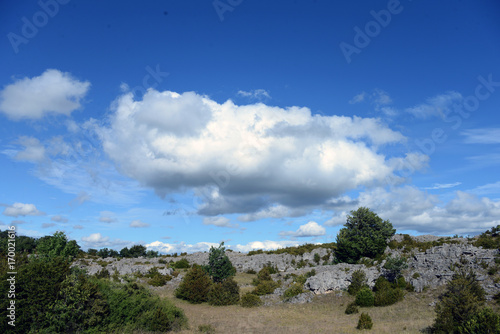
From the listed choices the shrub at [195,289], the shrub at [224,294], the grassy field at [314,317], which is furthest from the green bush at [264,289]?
the shrub at [195,289]

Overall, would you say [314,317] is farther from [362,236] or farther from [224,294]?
[362,236]

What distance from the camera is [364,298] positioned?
31.3 meters

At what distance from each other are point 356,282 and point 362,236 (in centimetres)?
1958

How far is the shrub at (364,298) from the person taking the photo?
31.2 metres

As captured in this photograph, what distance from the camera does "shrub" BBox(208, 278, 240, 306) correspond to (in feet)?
112

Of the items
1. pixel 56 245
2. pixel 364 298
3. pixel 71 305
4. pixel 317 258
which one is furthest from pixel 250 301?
pixel 56 245

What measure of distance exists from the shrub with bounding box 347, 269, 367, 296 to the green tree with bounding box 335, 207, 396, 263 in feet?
→ 54.9

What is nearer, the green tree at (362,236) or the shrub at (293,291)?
the shrub at (293,291)

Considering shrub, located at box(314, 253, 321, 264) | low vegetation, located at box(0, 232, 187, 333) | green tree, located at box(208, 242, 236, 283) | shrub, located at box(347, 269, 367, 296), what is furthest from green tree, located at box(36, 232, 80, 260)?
shrub, located at box(314, 253, 321, 264)

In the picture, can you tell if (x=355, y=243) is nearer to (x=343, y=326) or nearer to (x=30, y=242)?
(x=343, y=326)

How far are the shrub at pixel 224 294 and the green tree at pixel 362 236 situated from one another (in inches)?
1053

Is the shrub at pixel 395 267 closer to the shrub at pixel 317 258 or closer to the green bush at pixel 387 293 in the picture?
the green bush at pixel 387 293

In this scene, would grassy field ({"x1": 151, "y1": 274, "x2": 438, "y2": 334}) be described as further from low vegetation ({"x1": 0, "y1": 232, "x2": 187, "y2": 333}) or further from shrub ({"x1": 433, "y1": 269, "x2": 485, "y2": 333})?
low vegetation ({"x1": 0, "y1": 232, "x2": 187, "y2": 333})

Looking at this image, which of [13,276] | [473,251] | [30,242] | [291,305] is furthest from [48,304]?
[30,242]
